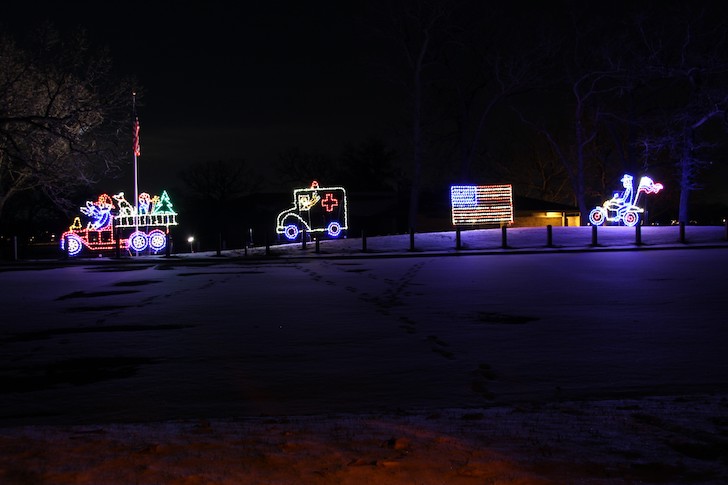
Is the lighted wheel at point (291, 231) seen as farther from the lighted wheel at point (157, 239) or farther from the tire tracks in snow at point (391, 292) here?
the tire tracks in snow at point (391, 292)

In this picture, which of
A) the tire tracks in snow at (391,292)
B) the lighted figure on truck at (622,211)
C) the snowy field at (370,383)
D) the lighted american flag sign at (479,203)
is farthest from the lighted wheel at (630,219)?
the snowy field at (370,383)

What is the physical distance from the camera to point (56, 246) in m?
49.9

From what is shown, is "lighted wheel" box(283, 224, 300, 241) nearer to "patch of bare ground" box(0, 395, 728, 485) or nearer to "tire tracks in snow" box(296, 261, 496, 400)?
"tire tracks in snow" box(296, 261, 496, 400)

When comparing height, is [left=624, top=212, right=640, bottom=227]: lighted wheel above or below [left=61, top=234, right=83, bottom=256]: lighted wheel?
above

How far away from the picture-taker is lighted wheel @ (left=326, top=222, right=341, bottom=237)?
43.3m

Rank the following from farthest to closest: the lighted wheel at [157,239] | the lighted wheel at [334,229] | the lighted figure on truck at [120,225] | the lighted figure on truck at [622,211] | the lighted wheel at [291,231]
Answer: the lighted figure on truck at [622,211] → the lighted wheel at [334,229] → the lighted wheel at [291,231] → the lighted wheel at [157,239] → the lighted figure on truck at [120,225]

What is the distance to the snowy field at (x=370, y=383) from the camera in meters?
5.14

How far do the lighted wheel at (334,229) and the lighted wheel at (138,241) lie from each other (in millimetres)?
10302

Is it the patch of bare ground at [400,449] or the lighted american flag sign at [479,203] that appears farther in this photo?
the lighted american flag sign at [479,203]

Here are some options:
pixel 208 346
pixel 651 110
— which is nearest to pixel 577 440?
pixel 208 346

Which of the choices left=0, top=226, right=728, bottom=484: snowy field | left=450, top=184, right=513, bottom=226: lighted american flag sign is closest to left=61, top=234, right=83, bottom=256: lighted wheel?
left=0, top=226, right=728, bottom=484: snowy field

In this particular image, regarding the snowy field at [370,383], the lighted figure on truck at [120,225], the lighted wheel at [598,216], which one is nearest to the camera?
the snowy field at [370,383]

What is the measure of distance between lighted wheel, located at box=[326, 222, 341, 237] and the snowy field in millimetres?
23260

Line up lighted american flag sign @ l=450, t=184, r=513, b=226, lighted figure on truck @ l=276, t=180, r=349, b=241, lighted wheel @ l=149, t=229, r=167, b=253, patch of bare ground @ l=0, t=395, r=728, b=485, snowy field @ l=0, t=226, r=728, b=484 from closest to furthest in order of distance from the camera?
patch of bare ground @ l=0, t=395, r=728, b=485
snowy field @ l=0, t=226, r=728, b=484
lighted wheel @ l=149, t=229, r=167, b=253
lighted figure on truck @ l=276, t=180, r=349, b=241
lighted american flag sign @ l=450, t=184, r=513, b=226
